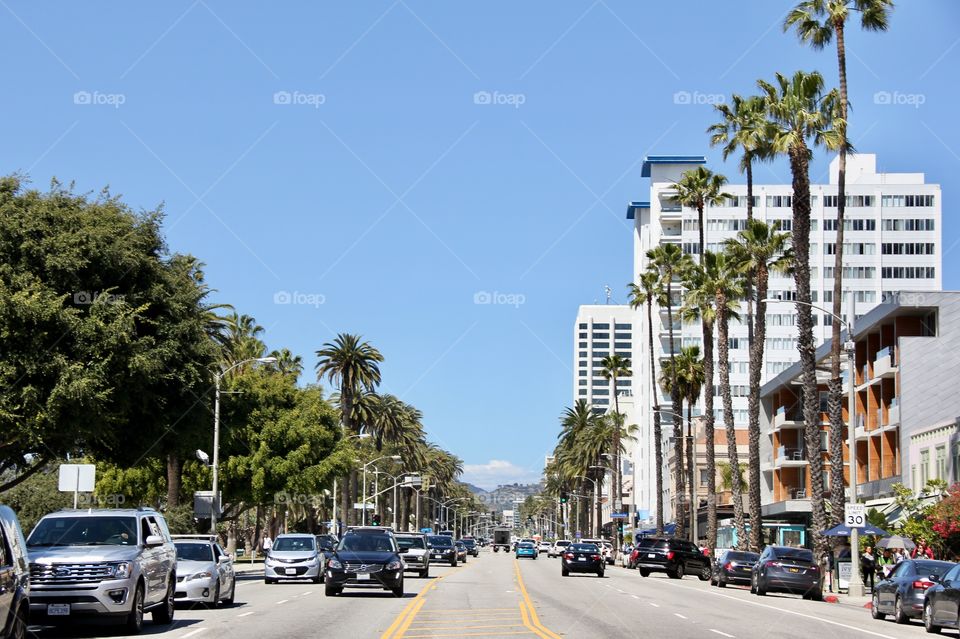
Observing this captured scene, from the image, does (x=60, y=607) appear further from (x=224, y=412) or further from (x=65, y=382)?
(x=224, y=412)

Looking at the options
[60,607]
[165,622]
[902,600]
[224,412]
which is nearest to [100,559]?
[60,607]

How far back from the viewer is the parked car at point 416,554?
47.5 m

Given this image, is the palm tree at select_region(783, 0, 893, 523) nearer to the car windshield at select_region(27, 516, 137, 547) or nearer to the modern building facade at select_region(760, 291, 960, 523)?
the modern building facade at select_region(760, 291, 960, 523)

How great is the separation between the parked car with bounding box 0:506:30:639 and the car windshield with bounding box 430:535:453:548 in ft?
179

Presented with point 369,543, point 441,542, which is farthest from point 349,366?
point 369,543

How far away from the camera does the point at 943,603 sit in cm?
2491

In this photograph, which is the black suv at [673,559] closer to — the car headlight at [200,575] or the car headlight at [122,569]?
the car headlight at [200,575]

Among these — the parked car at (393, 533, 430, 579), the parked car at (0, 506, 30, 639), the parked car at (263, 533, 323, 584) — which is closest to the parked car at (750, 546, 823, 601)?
the parked car at (393, 533, 430, 579)

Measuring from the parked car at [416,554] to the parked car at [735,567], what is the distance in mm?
11360

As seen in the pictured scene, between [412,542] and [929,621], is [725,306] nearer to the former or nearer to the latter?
[412,542]

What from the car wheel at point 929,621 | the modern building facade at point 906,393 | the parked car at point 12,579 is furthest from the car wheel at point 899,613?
the parked car at point 12,579

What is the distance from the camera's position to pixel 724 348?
62.0 meters

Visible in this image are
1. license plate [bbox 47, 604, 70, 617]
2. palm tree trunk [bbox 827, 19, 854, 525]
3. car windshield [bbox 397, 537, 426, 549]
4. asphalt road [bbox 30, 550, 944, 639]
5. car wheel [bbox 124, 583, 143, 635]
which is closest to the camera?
license plate [bbox 47, 604, 70, 617]

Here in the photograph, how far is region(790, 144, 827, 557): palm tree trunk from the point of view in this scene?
45250 mm
